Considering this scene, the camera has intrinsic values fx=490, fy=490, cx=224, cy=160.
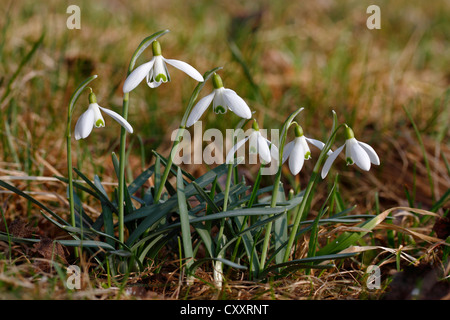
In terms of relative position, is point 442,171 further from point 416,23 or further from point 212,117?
point 416,23

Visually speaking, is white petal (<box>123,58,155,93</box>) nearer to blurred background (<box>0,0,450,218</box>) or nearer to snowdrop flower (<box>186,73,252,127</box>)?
snowdrop flower (<box>186,73,252,127</box>)

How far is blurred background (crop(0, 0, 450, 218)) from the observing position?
1985 millimetres

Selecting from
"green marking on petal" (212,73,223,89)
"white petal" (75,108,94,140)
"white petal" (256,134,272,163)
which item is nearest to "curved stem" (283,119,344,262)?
"white petal" (256,134,272,163)

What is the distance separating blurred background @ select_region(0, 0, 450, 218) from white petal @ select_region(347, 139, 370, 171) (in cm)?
57

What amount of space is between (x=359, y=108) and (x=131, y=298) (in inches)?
74.1

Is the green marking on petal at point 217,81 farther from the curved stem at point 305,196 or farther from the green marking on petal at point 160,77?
the curved stem at point 305,196

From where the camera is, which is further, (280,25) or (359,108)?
(280,25)

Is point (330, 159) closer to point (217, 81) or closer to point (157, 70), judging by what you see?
point (217, 81)

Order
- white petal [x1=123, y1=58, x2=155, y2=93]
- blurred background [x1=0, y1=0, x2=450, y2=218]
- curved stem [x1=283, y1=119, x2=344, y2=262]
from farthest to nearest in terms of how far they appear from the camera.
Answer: blurred background [x1=0, y1=0, x2=450, y2=218], curved stem [x1=283, y1=119, x2=344, y2=262], white petal [x1=123, y1=58, x2=155, y2=93]

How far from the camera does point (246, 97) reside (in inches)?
99.7

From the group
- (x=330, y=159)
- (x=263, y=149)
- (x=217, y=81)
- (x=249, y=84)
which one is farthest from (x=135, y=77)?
(x=249, y=84)
